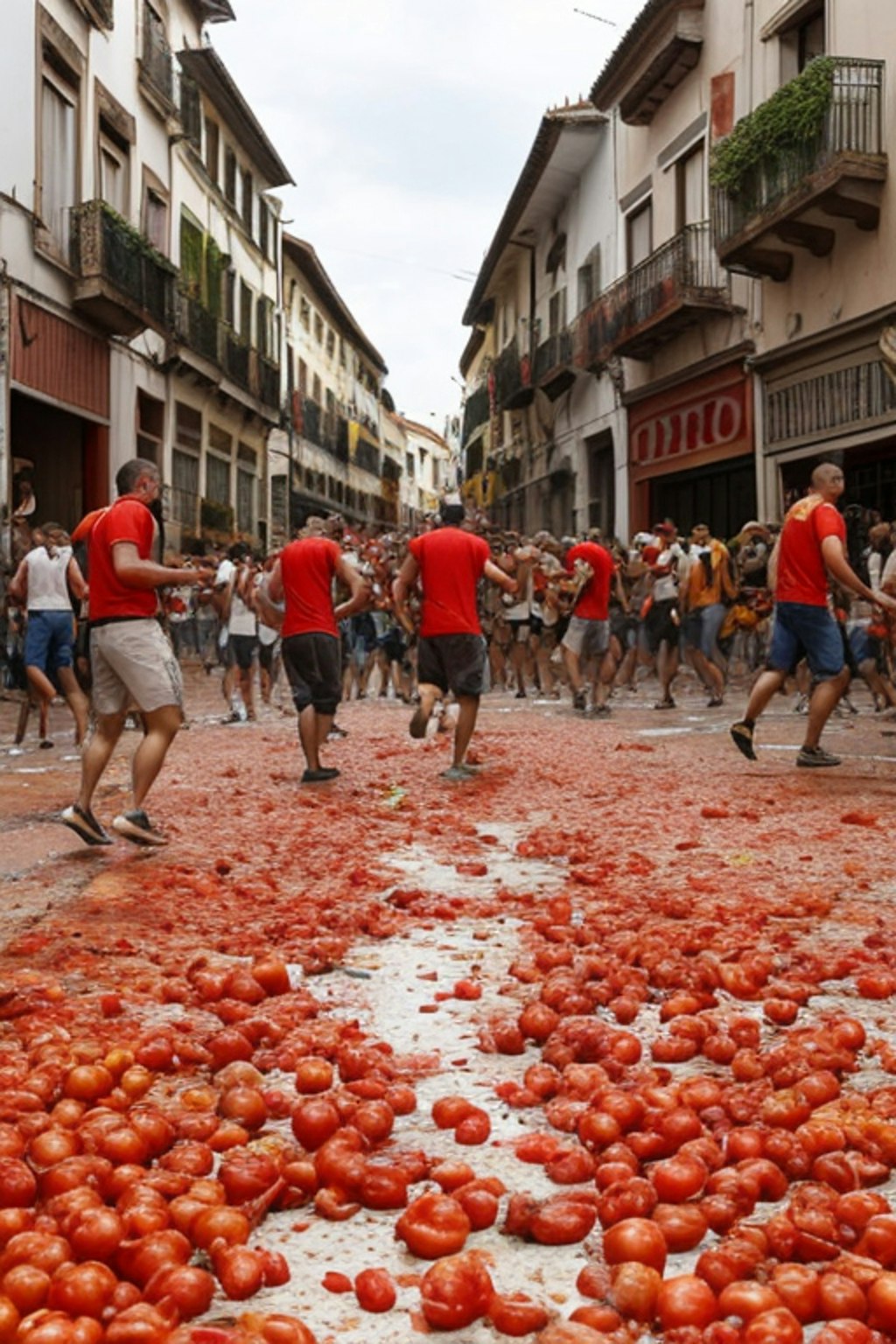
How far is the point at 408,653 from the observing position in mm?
16547

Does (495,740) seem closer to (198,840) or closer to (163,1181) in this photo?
(198,840)

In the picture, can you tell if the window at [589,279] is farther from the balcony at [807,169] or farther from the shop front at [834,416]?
the shop front at [834,416]

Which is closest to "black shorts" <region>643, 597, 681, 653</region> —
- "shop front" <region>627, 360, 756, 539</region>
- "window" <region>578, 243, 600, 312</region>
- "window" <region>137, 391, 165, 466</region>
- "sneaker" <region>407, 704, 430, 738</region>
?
"sneaker" <region>407, 704, 430, 738</region>

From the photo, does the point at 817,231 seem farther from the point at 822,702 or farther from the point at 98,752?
the point at 98,752

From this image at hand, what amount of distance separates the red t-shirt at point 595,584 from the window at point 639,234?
12530mm

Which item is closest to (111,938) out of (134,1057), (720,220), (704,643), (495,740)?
(134,1057)

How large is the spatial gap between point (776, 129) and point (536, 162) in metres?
12.3

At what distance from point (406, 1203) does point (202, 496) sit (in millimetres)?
27522

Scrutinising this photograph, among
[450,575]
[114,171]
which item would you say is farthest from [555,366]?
[450,575]

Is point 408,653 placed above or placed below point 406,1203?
above

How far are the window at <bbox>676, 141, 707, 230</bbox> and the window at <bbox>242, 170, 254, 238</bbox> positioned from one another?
14.4 meters

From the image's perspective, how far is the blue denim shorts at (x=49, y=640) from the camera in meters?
10.7

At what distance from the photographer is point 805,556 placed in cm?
845

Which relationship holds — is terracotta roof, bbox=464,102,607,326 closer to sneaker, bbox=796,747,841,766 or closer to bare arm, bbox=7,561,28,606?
bare arm, bbox=7,561,28,606
